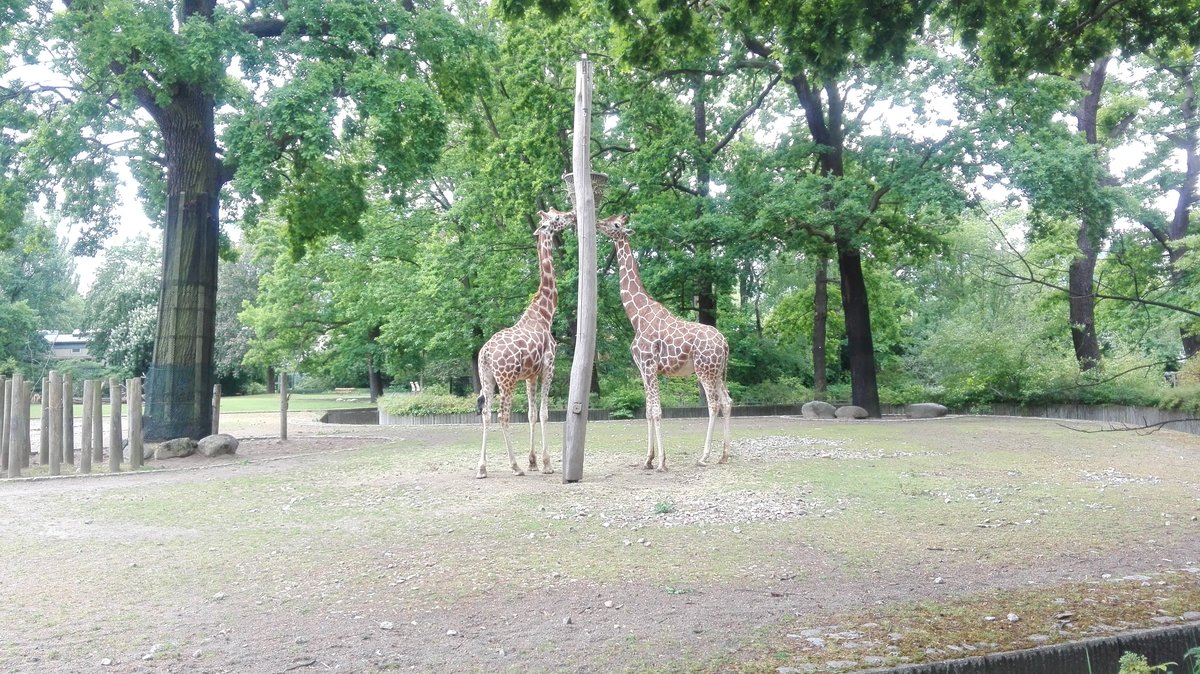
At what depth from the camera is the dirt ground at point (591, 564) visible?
15.3 ft

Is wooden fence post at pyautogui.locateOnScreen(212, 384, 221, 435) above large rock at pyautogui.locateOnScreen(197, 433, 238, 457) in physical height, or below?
above

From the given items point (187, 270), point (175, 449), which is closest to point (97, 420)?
point (175, 449)

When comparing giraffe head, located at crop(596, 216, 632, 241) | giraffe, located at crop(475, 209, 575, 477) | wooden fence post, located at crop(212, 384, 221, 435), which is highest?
giraffe head, located at crop(596, 216, 632, 241)

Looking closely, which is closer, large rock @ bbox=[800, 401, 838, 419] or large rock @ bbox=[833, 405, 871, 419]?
large rock @ bbox=[833, 405, 871, 419]

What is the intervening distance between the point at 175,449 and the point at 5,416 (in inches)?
101

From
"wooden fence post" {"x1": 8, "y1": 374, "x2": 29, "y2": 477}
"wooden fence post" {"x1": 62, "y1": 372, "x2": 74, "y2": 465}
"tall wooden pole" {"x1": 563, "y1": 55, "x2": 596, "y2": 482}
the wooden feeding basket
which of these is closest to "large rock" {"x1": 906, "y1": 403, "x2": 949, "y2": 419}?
the wooden feeding basket

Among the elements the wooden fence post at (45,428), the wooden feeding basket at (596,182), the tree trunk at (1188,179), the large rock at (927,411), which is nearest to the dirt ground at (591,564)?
the wooden fence post at (45,428)

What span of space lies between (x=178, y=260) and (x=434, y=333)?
1257cm

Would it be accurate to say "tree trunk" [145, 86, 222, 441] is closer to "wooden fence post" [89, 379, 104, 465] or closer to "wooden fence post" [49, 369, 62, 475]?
"wooden fence post" [89, 379, 104, 465]

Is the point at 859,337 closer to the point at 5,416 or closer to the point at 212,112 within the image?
the point at 212,112

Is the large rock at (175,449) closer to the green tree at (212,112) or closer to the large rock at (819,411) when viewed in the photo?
the green tree at (212,112)

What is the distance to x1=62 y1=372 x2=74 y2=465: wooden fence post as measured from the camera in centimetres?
1272

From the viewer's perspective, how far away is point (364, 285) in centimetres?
3269

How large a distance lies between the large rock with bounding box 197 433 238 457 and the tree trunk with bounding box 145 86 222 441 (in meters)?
0.72
